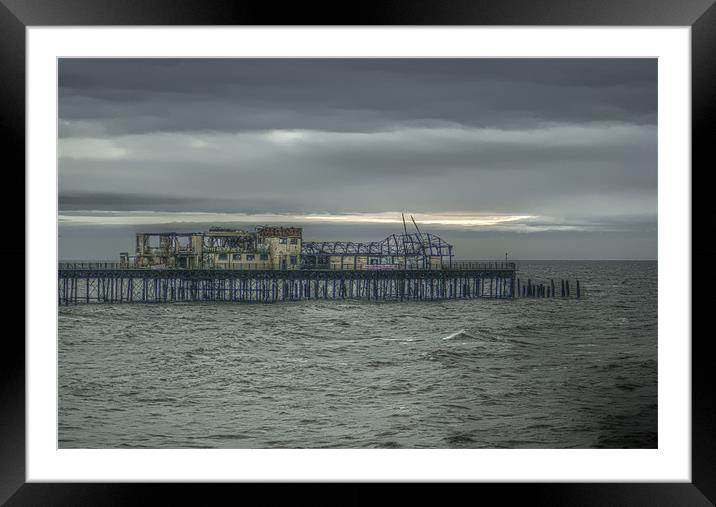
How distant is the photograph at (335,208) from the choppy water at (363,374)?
16 centimetres

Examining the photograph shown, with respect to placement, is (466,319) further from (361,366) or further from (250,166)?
(250,166)

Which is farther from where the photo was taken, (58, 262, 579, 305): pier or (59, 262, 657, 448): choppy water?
(58, 262, 579, 305): pier

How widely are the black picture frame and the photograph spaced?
674 inches

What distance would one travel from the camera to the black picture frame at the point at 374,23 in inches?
87.7

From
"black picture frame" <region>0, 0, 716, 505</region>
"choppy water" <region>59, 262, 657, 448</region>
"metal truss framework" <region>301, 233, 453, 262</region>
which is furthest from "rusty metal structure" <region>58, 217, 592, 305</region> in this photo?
"black picture frame" <region>0, 0, 716, 505</region>

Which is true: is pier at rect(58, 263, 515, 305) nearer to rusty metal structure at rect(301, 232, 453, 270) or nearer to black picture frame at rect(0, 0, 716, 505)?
rusty metal structure at rect(301, 232, 453, 270)

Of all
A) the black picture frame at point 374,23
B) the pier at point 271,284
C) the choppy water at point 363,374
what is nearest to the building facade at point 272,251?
the pier at point 271,284

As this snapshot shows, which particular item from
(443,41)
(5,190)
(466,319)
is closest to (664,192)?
(443,41)

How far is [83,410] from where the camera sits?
16.4 m

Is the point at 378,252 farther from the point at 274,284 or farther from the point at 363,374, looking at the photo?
the point at 363,374

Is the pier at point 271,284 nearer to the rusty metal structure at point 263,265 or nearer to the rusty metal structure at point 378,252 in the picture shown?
the rusty metal structure at point 263,265

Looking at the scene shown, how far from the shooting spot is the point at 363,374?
19531mm

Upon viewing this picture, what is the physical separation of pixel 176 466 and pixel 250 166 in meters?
24.1

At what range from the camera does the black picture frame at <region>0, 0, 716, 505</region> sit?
223 centimetres
